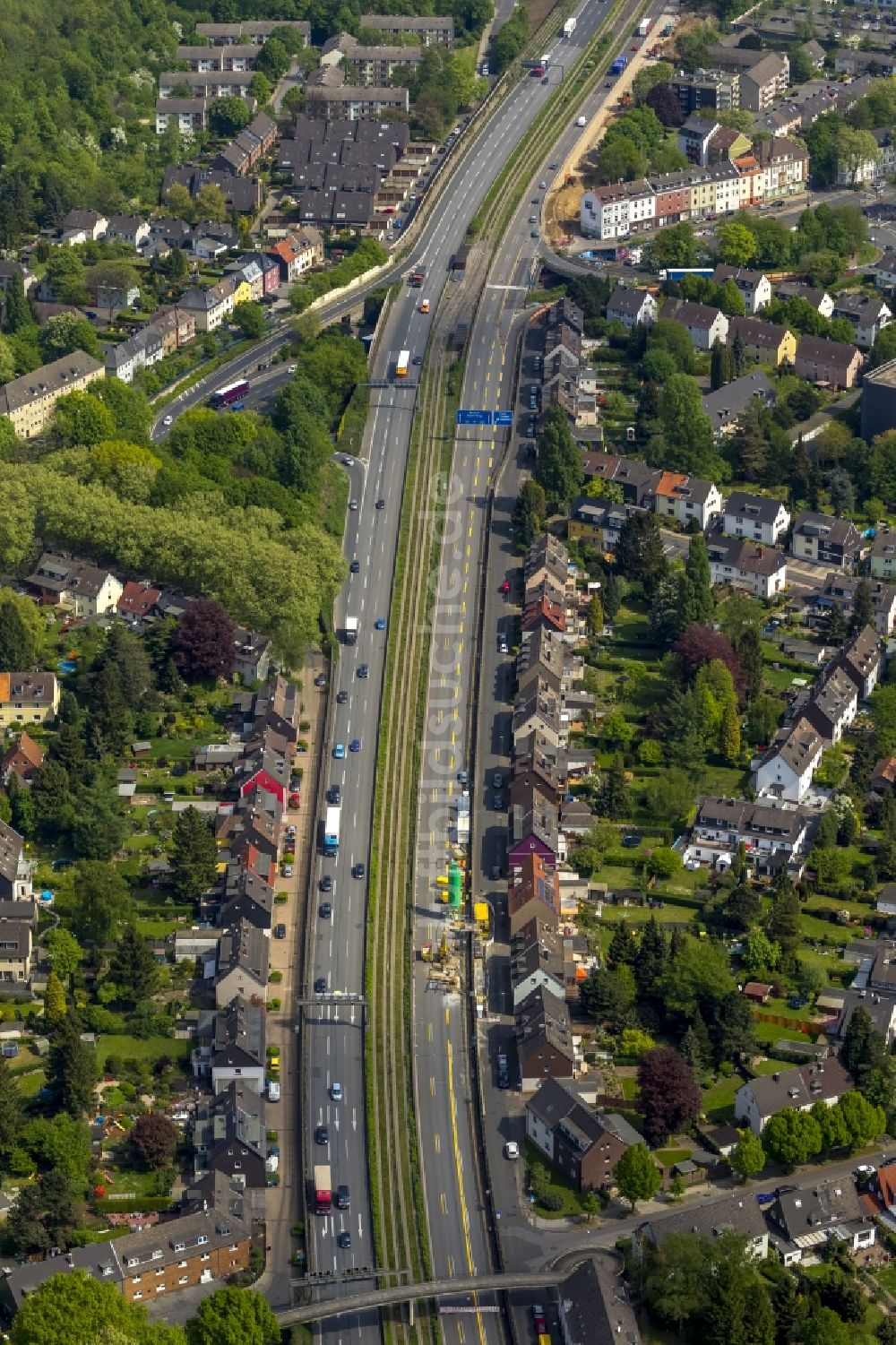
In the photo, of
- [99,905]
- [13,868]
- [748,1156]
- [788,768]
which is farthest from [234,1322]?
[788,768]

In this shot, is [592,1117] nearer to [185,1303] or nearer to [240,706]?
[185,1303]

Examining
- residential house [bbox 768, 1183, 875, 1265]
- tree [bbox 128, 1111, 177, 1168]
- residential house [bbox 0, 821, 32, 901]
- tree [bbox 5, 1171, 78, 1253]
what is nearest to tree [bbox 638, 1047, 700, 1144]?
residential house [bbox 768, 1183, 875, 1265]

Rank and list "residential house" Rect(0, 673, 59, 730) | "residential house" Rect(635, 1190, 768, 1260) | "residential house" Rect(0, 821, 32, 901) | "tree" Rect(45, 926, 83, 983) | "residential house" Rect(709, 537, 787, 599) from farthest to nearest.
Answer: "residential house" Rect(709, 537, 787, 599) < "residential house" Rect(0, 673, 59, 730) < "residential house" Rect(0, 821, 32, 901) < "tree" Rect(45, 926, 83, 983) < "residential house" Rect(635, 1190, 768, 1260)

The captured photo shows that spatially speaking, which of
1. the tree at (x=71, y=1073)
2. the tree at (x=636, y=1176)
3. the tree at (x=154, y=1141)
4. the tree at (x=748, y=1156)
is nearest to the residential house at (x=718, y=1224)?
the tree at (x=636, y=1176)

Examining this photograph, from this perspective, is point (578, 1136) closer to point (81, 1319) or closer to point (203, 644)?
point (81, 1319)

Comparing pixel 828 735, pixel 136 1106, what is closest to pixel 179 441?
pixel 828 735

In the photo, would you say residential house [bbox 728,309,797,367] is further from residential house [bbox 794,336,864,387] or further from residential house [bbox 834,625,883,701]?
residential house [bbox 834,625,883,701]

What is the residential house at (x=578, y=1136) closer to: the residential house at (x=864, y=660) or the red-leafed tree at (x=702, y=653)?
the red-leafed tree at (x=702, y=653)
